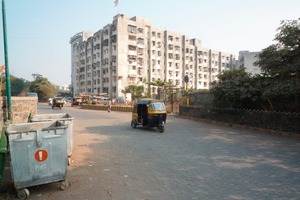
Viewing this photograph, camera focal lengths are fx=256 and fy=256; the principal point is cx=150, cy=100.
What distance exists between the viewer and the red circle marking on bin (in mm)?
4875

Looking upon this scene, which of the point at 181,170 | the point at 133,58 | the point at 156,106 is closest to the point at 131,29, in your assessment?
the point at 133,58

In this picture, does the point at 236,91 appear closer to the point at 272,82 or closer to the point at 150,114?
the point at 272,82

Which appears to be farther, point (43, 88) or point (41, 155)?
point (43, 88)

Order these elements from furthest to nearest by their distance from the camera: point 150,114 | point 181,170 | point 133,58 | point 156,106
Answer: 1. point 133,58
2. point 156,106
3. point 150,114
4. point 181,170

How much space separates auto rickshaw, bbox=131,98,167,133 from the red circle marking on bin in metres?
8.55

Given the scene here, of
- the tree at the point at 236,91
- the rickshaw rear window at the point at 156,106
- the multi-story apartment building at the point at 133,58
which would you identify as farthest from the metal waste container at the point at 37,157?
the multi-story apartment building at the point at 133,58

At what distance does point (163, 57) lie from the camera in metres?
81.4

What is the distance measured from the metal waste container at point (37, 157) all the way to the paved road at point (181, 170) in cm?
31

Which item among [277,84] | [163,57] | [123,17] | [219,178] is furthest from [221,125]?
[163,57]

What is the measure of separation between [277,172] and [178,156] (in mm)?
2798

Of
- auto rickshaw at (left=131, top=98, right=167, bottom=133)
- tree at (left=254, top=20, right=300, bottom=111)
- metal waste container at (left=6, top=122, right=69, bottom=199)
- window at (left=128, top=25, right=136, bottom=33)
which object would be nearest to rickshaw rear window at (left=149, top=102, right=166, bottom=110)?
auto rickshaw at (left=131, top=98, right=167, bottom=133)

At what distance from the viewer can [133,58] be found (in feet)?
233

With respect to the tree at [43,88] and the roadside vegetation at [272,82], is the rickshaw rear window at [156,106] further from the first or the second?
the tree at [43,88]

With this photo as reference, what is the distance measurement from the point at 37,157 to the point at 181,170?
134 inches
